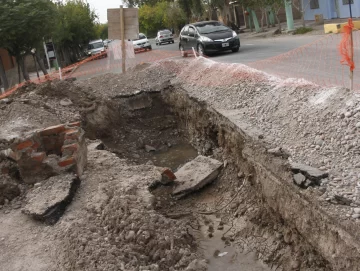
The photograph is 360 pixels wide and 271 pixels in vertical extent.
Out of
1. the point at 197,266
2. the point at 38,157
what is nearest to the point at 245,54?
the point at 38,157

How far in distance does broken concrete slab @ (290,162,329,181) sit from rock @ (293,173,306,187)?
0.18ft

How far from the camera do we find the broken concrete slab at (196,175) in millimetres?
7816

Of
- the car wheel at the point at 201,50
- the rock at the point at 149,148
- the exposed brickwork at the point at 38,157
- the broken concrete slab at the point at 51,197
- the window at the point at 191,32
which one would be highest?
the window at the point at 191,32

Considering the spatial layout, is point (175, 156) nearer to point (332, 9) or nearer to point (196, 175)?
point (196, 175)

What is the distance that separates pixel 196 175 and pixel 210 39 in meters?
12.1

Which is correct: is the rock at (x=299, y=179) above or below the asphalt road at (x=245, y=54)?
below

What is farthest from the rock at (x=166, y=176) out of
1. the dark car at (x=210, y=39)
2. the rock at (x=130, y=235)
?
the dark car at (x=210, y=39)

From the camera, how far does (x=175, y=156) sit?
11523 millimetres

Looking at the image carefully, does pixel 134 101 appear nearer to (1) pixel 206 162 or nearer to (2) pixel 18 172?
(1) pixel 206 162

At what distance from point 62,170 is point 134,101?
7028 mm

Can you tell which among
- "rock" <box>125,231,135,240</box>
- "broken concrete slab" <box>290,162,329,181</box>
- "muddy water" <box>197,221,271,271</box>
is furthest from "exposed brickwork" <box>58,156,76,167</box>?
"broken concrete slab" <box>290,162,329,181</box>

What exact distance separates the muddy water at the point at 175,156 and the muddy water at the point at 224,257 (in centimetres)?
403

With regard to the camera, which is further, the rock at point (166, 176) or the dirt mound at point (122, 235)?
the rock at point (166, 176)

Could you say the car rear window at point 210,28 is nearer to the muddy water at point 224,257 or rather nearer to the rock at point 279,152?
the rock at point 279,152
